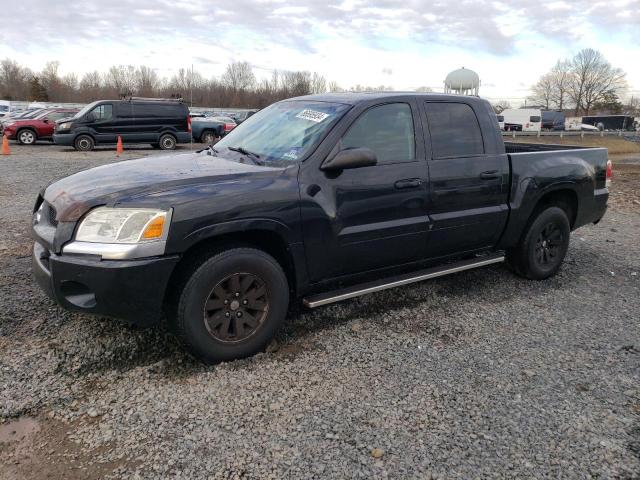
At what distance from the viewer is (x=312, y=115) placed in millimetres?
4074

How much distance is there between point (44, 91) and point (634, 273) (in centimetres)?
7857

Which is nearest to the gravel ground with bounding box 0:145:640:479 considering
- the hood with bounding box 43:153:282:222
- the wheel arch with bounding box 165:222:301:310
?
the wheel arch with bounding box 165:222:301:310

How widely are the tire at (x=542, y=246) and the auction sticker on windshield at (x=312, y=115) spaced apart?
250 centimetres

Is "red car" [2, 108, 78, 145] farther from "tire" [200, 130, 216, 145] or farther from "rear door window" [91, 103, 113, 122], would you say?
"tire" [200, 130, 216, 145]

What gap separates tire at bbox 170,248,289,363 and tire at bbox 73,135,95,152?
55.8 feet

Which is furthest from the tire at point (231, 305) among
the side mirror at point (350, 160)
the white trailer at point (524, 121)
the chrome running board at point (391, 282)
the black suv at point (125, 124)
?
the white trailer at point (524, 121)

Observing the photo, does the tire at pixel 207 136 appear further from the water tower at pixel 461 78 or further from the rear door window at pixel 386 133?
the rear door window at pixel 386 133

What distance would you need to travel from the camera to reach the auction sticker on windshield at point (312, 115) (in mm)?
3953

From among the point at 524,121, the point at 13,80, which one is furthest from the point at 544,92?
the point at 13,80

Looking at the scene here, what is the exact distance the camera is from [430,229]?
166 inches

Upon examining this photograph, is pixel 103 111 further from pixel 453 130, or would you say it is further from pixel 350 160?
pixel 350 160

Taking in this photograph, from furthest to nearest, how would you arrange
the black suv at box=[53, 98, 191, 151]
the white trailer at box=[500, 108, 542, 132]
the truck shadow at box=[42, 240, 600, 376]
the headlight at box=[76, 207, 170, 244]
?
the white trailer at box=[500, 108, 542, 132]
the black suv at box=[53, 98, 191, 151]
the truck shadow at box=[42, 240, 600, 376]
the headlight at box=[76, 207, 170, 244]

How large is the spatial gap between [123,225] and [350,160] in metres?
1.55

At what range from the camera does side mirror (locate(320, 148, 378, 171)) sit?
358 centimetres
